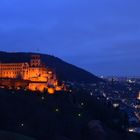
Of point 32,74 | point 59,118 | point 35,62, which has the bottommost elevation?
point 59,118

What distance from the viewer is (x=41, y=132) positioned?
3859 centimetres

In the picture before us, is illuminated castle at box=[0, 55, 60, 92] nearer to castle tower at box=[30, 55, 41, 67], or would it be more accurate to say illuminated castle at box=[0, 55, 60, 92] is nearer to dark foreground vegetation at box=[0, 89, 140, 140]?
castle tower at box=[30, 55, 41, 67]

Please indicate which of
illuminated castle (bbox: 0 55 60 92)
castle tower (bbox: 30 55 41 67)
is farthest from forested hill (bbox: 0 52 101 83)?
illuminated castle (bbox: 0 55 60 92)

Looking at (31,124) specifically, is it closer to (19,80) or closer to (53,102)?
(53,102)

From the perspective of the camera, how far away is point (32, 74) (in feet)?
313

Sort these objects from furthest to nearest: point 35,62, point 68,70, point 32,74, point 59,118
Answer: point 68,70 → point 35,62 → point 32,74 → point 59,118

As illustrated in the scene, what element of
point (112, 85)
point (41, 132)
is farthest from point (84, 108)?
point (112, 85)

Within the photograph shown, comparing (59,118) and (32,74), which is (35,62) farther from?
(59,118)

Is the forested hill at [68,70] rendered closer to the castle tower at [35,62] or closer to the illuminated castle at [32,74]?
the castle tower at [35,62]

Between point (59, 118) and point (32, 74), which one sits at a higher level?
point (32, 74)

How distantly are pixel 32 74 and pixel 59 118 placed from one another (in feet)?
142

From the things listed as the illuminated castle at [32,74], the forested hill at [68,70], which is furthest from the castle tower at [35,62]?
the forested hill at [68,70]

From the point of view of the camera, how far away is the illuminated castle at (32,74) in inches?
3470

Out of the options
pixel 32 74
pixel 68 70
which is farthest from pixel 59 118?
pixel 68 70
